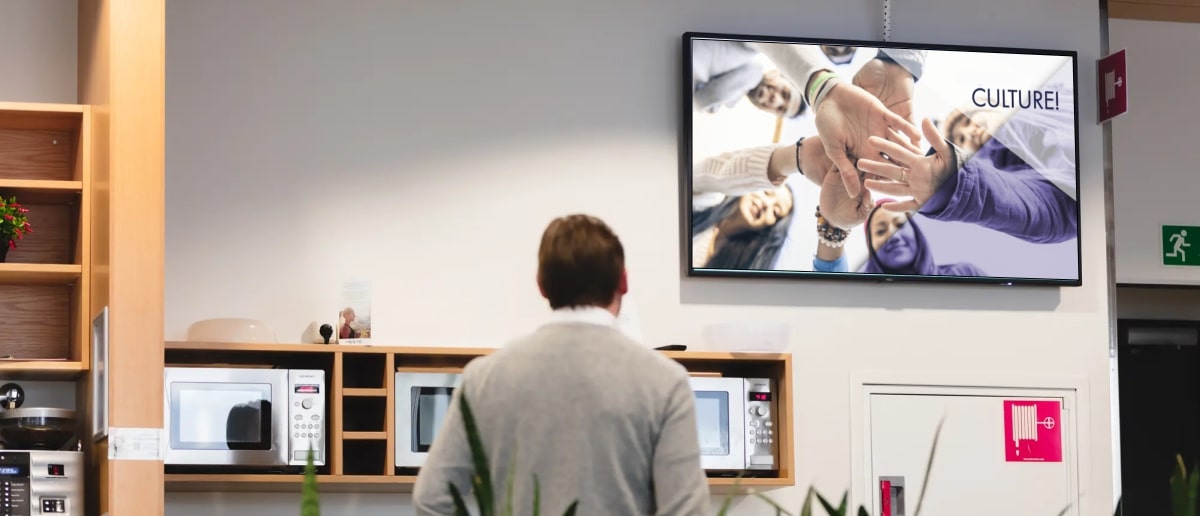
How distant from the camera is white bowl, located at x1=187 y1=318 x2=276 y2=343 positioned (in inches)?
161

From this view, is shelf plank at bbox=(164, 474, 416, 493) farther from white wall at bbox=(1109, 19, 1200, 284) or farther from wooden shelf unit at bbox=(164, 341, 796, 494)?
white wall at bbox=(1109, 19, 1200, 284)

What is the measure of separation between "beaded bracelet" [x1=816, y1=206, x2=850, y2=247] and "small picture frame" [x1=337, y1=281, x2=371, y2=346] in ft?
4.77

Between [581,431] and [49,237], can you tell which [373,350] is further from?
[581,431]

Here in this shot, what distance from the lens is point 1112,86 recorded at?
484cm

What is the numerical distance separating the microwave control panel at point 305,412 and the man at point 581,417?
192 centimetres

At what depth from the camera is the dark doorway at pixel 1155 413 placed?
21.5 ft

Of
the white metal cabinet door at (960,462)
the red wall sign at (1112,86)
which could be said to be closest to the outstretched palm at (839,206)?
the white metal cabinet door at (960,462)

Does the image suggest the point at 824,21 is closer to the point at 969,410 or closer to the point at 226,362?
the point at 969,410

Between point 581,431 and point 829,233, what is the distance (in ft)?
8.64

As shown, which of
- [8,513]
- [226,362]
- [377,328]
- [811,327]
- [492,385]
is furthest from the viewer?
[811,327]

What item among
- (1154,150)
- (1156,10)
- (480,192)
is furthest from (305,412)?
(1154,150)

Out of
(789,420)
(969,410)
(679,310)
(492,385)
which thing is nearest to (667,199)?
(679,310)

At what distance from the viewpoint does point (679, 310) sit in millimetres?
4523

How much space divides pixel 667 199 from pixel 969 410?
1202 millimetres
